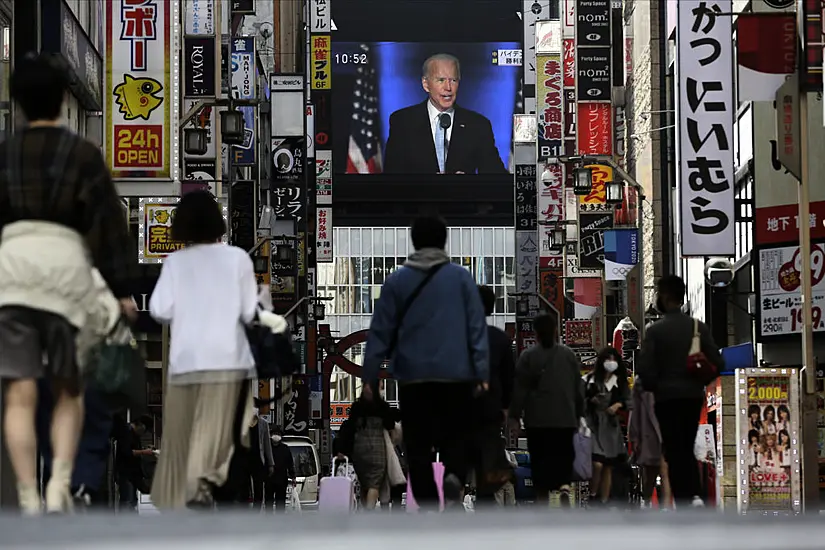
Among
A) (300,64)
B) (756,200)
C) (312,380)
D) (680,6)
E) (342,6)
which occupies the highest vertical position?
(342,6)

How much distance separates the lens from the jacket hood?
8922 millimetres

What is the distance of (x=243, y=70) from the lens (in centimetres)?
3903

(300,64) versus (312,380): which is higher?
(300,64)

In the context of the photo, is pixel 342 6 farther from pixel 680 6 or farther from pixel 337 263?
pixel 680 6

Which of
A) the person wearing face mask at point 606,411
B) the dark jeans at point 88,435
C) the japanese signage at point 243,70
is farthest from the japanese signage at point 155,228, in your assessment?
the dark jeans at point 88,435

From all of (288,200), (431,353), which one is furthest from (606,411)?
(288,200)

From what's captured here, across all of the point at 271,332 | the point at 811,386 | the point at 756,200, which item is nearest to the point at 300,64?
the point at 756,200

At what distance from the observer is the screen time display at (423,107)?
11519 centimetres

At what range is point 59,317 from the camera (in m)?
6.51

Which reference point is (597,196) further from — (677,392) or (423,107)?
(423,107)

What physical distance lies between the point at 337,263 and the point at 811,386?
91.0 metres

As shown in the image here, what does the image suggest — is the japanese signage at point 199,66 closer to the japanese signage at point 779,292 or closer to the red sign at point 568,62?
the japanese signage at point 779,292

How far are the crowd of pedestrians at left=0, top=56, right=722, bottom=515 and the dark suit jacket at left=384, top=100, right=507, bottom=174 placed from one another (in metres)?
107

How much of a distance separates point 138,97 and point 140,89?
0.38ft
